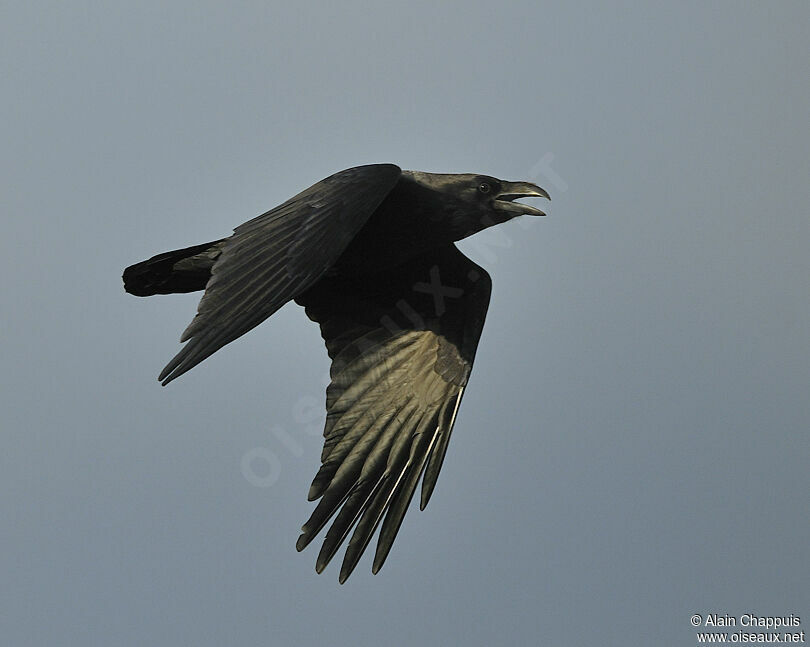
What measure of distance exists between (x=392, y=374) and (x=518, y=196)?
1565 mm

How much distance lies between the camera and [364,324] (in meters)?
10.2

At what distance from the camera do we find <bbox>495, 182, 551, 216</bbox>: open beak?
9.51 metres

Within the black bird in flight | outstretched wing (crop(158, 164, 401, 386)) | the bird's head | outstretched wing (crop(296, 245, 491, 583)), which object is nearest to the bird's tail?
the black bird in flight

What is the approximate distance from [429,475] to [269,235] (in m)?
2.36

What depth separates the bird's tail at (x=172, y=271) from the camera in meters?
9.25

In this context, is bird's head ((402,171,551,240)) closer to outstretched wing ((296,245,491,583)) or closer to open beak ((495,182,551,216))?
open beak ((495,182,551,216))

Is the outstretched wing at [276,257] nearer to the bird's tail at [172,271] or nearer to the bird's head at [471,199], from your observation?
the bird's head at [471,199]

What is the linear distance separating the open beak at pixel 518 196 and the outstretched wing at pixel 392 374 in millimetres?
741

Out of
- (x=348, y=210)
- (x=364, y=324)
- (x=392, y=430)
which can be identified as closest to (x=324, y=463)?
(x=392, y=430)

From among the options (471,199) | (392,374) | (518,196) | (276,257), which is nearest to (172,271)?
(392,374)

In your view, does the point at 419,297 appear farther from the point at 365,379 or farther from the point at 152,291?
the point at 152,291

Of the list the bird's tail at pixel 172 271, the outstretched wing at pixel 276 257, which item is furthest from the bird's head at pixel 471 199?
the bird's tail at pixel 172 271

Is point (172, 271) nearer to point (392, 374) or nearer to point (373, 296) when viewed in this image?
point (373, 296)

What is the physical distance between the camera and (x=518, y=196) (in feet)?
31.5
